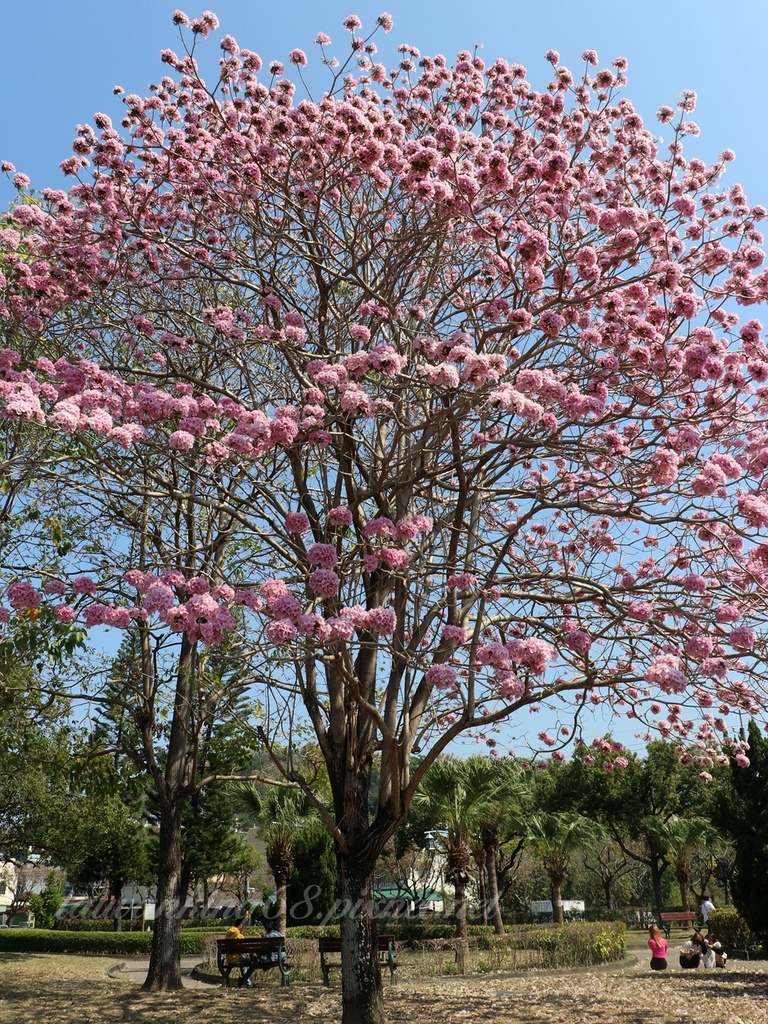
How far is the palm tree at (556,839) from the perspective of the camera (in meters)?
24.3

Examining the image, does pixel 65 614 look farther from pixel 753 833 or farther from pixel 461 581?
pixel 753 833

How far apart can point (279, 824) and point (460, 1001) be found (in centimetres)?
1061

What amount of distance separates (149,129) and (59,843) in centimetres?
1868

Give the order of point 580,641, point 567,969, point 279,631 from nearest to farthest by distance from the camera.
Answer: point 279,631 < point 580,641 < point 567,969

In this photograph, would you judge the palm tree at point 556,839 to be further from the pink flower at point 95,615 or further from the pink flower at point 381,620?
the pink flower at point 95,615

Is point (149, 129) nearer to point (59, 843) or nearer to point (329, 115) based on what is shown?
point (329, 115)

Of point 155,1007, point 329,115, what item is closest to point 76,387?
point 329,115

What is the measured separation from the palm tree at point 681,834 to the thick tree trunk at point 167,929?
23.3 metres

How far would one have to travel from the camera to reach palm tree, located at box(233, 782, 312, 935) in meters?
18.1

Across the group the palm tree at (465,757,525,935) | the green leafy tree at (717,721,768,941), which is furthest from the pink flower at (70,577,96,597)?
the palm tree at (465,757,525,935)

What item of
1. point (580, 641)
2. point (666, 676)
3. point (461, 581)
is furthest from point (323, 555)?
point (580, 641)

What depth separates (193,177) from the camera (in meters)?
8.31

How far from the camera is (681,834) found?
102 feet

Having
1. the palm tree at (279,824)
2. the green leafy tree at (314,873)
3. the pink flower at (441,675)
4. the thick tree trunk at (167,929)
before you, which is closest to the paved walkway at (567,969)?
the palm tree at (279,824)
